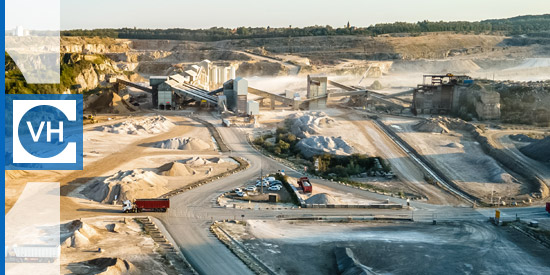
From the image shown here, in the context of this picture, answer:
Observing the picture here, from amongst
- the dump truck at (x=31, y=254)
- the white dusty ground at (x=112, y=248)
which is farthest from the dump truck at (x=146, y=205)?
the dump truck at (x=31, y=254)

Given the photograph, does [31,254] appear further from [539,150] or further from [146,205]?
[539,150]

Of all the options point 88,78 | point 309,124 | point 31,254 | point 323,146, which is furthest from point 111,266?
point 88,78

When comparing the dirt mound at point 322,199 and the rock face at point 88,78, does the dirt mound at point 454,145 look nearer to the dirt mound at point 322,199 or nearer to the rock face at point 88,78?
the dirt mound at point 322,199

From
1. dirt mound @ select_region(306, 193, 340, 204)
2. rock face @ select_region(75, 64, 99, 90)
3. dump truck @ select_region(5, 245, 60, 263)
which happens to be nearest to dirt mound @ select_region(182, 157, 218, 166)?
dirt mound @ select_region(306, 193, 340, 204)

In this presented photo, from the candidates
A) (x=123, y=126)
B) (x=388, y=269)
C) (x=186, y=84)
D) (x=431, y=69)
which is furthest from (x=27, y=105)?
(x=431, y=69)

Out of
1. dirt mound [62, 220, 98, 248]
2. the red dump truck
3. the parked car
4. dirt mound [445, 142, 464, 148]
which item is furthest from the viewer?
dirt mound [445, 142, 464, 148]

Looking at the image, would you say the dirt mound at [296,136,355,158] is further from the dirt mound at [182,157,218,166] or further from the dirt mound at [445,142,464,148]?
the dirt mound at [445,142,464,148]
